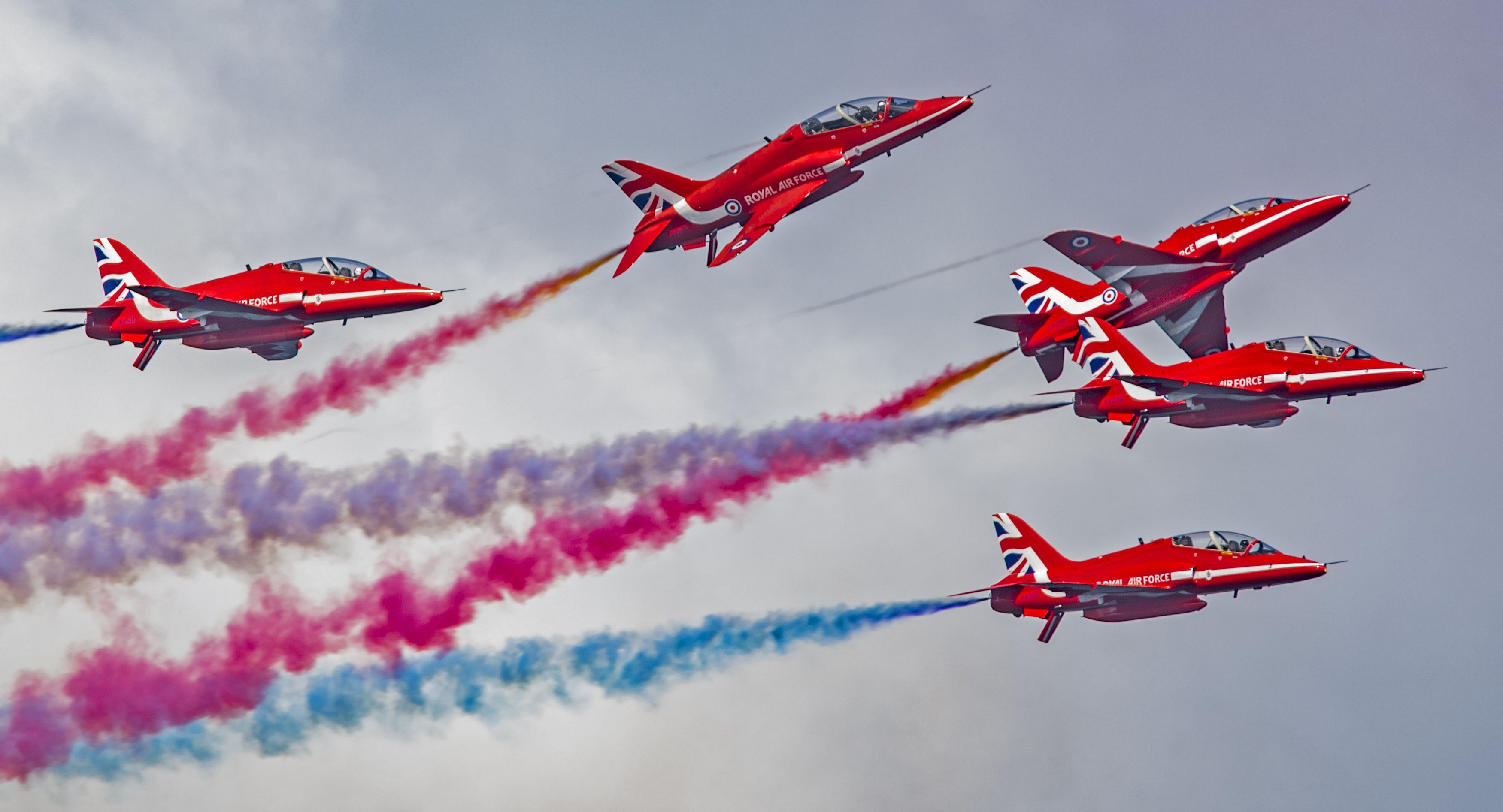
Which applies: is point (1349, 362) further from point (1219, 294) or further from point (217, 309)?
point (217, 309)

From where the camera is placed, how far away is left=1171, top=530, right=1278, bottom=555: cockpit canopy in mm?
73625

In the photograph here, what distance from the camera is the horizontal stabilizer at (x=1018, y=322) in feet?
248

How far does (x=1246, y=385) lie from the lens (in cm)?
7188

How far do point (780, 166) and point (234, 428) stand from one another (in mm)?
20848

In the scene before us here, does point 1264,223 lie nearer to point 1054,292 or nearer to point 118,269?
point 1054,292

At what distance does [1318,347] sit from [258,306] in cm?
3410

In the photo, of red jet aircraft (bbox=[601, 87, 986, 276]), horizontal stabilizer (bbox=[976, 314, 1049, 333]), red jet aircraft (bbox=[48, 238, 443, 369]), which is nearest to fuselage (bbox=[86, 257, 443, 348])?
red jet aircraft (bbox=[48, 238, 443, 369])

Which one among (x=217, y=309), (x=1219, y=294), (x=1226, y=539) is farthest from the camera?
(x=1219, y=294)

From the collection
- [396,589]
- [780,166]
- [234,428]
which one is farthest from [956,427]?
[234,428]

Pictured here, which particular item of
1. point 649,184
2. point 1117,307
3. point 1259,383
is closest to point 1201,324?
point 1117,307

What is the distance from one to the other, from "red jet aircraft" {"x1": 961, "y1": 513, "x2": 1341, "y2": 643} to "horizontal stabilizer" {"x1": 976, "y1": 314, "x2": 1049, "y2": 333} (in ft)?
27.2

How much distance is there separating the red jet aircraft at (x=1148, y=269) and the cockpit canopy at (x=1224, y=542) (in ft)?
24.3

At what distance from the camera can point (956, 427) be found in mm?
78125

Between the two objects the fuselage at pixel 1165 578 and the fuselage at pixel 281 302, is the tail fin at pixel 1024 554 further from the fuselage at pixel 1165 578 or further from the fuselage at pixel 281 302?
the fuselage at pixel 281 302
